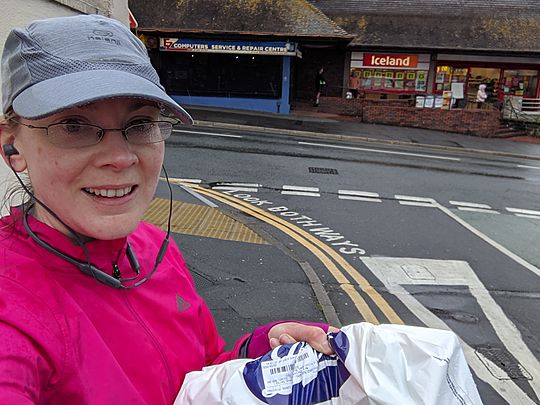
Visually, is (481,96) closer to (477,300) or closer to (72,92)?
(477,300)

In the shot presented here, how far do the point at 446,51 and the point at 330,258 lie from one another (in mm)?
20471

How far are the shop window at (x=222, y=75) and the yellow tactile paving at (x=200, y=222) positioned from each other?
15031mm

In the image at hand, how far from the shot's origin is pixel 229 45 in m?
21.0

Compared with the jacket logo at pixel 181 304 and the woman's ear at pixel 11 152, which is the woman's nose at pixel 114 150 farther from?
the jacket logo at pixel 181 304

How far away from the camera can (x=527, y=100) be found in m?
23.2

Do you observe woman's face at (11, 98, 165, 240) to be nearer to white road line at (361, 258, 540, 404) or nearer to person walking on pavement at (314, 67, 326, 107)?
white road line at (361, 258, 540, 404)

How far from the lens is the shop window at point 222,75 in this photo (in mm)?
21562

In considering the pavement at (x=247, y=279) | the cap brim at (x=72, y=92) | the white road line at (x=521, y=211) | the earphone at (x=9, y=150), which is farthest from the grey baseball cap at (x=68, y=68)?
the white road line at (x=521, y=211)

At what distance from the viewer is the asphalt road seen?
4.55m

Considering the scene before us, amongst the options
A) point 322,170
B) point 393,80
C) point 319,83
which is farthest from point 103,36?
point 393,80

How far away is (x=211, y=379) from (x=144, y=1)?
2423 centimetres

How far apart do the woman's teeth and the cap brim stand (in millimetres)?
231

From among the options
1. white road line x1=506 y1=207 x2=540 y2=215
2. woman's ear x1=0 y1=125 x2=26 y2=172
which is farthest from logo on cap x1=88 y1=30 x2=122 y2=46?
white road line x1=506 y1=207 x2=540 y2=215

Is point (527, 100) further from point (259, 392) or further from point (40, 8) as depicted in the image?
point (259, 392)
